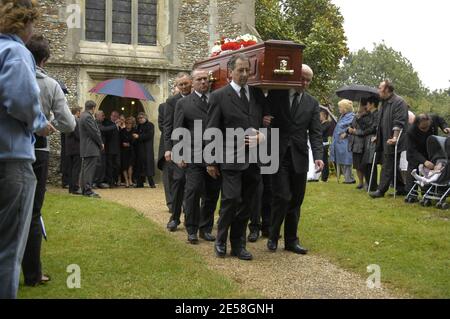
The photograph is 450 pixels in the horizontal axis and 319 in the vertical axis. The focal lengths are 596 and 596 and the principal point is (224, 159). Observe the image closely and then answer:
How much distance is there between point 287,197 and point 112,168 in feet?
31.6

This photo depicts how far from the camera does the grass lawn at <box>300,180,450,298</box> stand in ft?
19.1

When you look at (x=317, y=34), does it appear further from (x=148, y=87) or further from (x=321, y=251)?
(x=321, y=251)

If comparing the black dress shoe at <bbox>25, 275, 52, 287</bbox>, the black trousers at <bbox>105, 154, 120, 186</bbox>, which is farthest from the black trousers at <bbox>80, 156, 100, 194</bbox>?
the black dress shoe at <bbox>25, 275, 52, 287</bbox>

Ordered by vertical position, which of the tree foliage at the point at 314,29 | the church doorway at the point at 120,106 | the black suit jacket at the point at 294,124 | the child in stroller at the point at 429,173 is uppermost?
the tree foliage at the point at 314,29

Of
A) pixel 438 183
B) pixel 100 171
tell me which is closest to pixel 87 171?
pixel 100 171

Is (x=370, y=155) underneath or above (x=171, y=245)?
above

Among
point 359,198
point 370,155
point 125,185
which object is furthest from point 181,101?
point 125,185

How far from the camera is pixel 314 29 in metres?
26.9

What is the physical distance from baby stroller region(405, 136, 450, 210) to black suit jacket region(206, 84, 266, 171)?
4760 millimetres

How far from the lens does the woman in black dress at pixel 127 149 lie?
15.8m

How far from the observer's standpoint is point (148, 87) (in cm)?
1716

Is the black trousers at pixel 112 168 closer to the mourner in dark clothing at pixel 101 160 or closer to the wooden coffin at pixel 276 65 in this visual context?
the mourner in dark clothing at pixel 101 160

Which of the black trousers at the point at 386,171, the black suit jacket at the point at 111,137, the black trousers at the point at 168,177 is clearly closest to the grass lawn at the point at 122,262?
the black trousers at the point at 168,177
